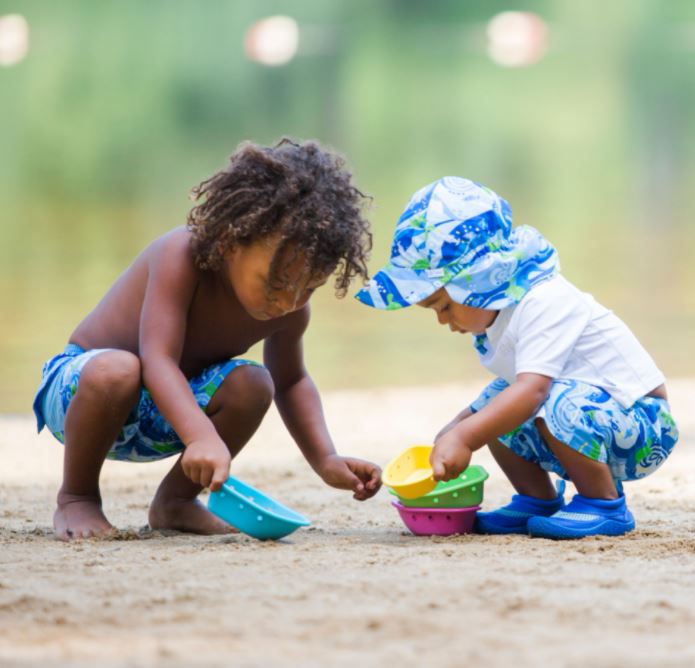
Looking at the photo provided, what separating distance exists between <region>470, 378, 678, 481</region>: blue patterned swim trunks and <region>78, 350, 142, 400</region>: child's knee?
0.75 m

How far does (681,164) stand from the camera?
12273 mm

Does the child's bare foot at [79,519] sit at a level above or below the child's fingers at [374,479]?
below

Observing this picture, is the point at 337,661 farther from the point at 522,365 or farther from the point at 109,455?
the point at 109,455

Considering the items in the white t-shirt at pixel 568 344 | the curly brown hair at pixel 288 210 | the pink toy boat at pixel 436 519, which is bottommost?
the pink toy boat at pixel 436 519

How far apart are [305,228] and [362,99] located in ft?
39.0

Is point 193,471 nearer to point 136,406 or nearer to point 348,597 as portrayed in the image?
point 136,406

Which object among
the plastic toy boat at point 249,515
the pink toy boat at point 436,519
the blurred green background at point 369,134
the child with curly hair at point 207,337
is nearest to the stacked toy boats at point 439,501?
the pink toy boat at point 436,519

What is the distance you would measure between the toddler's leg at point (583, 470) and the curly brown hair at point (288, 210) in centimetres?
51

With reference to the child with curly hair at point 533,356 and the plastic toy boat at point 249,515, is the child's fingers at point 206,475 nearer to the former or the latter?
the plastic toy boat at point 249,515

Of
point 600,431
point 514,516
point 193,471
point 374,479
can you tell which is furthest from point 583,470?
point 193,471

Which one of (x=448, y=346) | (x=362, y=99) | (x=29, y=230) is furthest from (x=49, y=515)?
(x=362, y=99)

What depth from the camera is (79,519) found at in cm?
259

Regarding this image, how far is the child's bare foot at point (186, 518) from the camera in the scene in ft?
8.84

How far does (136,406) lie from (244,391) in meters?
0.24
